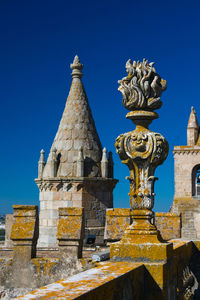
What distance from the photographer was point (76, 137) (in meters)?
16.6

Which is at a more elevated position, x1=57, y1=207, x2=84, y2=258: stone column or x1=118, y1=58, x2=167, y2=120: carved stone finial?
x1=118, y1=58, x2=167, y2=120: carved stone finial

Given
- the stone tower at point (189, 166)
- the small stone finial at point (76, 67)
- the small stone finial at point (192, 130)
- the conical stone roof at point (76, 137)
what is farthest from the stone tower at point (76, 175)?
the small stone finial at point (192, 130)

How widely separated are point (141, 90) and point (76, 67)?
373 inches

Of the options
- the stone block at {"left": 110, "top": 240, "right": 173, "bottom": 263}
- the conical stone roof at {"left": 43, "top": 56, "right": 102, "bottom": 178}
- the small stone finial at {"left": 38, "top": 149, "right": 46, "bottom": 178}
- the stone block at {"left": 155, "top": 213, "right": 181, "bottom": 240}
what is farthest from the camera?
the small stone finial at {"left": 38, "top": 149, "right": 46, "bottom": 178}

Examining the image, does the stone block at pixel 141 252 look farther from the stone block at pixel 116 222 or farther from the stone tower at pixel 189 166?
the stone tower at pixel 189 166

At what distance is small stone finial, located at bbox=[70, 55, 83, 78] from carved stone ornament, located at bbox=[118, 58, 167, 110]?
30.0 ft

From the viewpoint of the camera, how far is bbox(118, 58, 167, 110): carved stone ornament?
8211 mm

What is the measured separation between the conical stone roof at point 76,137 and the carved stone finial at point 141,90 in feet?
26.7

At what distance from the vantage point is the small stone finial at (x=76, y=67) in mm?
17391

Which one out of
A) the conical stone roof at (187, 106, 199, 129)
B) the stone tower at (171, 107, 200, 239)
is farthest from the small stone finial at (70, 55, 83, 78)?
the conical stone roof at (187, 106, 199, 129)

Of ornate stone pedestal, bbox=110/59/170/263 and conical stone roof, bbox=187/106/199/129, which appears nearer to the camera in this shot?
ornate stone pedestal, bbox=110/59/170/263

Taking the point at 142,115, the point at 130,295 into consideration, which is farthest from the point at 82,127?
the point at 130,295

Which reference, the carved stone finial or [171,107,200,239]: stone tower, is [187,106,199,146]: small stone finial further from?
the carved stone finial

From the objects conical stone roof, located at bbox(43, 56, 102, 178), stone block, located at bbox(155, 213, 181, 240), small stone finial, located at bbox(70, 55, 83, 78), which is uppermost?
small stone finial, located at bbox(70, 55, 83, 78)
